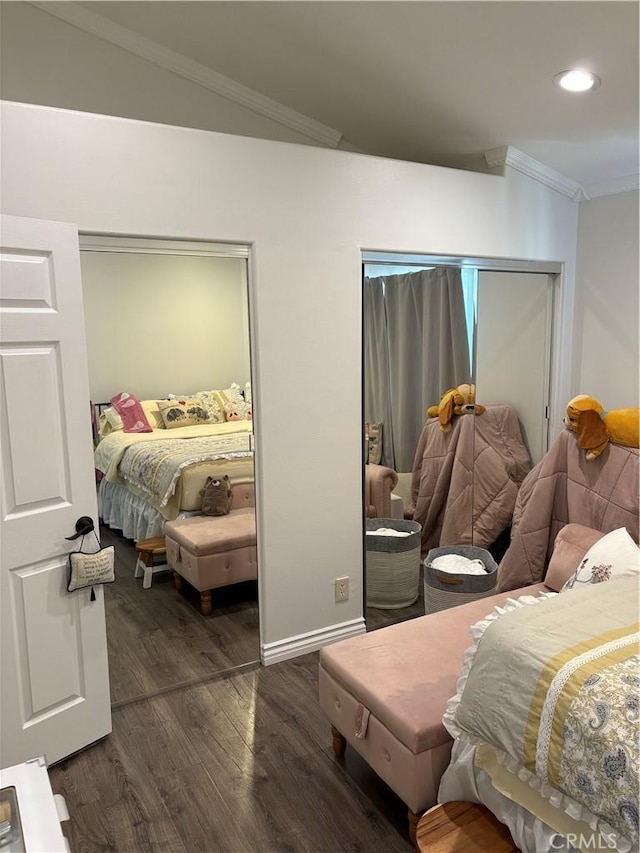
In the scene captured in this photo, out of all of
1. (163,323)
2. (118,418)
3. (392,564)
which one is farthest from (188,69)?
(392,564)

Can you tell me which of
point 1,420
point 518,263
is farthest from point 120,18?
point 518,263

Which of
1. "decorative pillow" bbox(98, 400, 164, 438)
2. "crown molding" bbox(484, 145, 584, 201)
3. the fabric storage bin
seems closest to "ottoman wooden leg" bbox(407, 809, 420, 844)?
the fabric storage bin

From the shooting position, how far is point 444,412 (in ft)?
11.0

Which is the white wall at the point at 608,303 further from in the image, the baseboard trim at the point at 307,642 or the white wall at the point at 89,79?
the white wall at the point at 89,79

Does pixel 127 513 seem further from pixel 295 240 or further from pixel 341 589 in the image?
pixel 295 240

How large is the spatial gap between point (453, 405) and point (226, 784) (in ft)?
6.73

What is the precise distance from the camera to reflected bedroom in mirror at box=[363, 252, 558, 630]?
3.09 m

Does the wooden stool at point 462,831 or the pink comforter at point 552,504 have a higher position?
the pink comforter at point 552,504

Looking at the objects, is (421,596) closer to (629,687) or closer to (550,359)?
(550,359)

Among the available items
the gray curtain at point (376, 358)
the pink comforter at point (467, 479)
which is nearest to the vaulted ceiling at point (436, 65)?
the gray curtain at point (376, 358)

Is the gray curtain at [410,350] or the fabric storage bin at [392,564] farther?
the fabric storage bin at [392,564]

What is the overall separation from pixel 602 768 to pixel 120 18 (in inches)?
123

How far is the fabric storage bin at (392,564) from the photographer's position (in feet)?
10.5

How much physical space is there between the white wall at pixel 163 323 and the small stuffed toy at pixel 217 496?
425 mm
